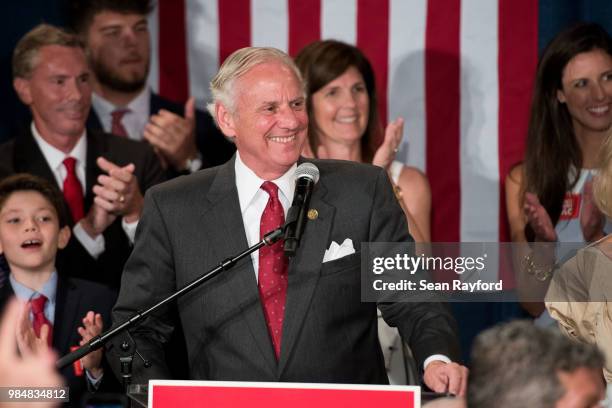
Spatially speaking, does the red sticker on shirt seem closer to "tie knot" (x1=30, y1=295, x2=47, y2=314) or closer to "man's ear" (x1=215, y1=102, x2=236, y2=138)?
"man's ear" (x1=215, y1=102, x2=236, y2=138)

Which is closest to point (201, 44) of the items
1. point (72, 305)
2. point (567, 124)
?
point (72, 305)

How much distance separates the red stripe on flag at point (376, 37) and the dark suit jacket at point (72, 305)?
164cm

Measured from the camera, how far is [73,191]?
4.79 m

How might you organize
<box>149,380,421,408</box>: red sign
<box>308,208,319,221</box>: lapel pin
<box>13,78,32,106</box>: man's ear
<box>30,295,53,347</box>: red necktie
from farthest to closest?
<box>13,78,32,106</box>: man's ear → <box>30,295,53,347</box>: red necktie → <box>308,208,319,221</box>: lapel pin → <box>149,380,421,408</box>: red sign

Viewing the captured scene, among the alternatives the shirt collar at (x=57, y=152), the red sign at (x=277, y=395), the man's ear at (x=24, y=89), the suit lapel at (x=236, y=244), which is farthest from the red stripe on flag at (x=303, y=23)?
the red sign at (x=277, y=395)

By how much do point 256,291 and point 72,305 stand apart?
1264mm

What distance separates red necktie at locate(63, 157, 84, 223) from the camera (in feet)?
15.7

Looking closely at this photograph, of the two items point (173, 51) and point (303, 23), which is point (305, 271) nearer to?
point (303, 23)

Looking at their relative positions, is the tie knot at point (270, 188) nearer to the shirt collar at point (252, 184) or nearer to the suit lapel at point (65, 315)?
the shirt collar at point (252, 184)

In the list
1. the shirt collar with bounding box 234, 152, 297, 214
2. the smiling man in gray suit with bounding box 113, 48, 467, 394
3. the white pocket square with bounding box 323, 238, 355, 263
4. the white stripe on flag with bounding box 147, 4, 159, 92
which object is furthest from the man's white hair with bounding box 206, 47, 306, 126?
the white stripe on flag with bounding box 147, 4, 159, 92

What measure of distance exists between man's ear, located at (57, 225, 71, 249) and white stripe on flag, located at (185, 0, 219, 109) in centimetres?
127

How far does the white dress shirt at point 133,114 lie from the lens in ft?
Result: 17.6

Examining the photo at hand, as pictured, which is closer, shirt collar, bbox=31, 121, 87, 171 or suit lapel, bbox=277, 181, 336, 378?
suit lapel, bbox=277, 181, 336, 378

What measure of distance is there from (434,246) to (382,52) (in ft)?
6.21
